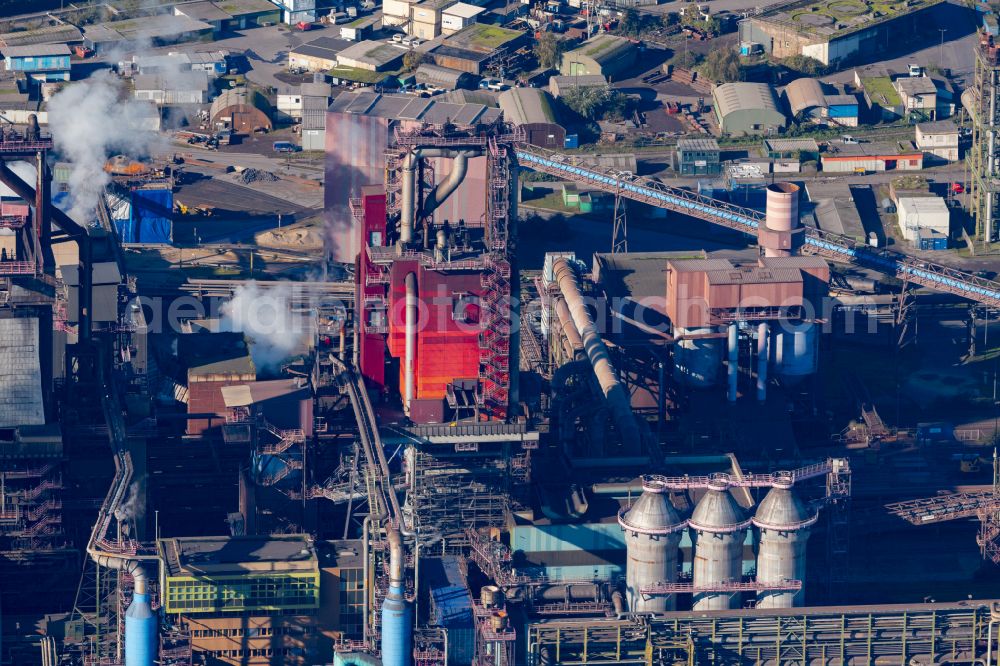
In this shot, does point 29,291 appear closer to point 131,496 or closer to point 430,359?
point 131,496

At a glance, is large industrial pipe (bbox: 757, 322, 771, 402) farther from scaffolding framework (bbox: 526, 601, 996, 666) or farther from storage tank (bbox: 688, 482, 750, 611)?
scaffolding framework (bbox: 526, 601, 996, 666)

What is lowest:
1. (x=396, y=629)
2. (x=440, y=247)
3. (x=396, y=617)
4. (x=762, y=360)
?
(x=396, y=629)

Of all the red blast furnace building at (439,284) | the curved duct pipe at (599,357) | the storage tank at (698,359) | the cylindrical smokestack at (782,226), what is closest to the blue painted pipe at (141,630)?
the red blast furnace building at (439,284)

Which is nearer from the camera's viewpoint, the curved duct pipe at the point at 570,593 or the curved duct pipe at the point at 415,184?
the curved duct pipe at the point at 570,593

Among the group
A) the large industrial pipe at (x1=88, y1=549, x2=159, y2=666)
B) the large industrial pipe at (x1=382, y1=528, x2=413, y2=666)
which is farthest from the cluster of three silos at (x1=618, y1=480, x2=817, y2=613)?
the large industrial pipe at (x1=88, y1=549, x2=159, y2=666)

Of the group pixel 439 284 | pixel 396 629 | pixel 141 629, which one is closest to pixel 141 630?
pixel 141 629

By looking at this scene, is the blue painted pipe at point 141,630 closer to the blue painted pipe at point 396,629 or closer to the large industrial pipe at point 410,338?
the blue painted pipe at point 396,629

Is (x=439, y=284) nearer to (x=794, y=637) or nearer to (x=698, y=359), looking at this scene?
(x=698, y=359)
